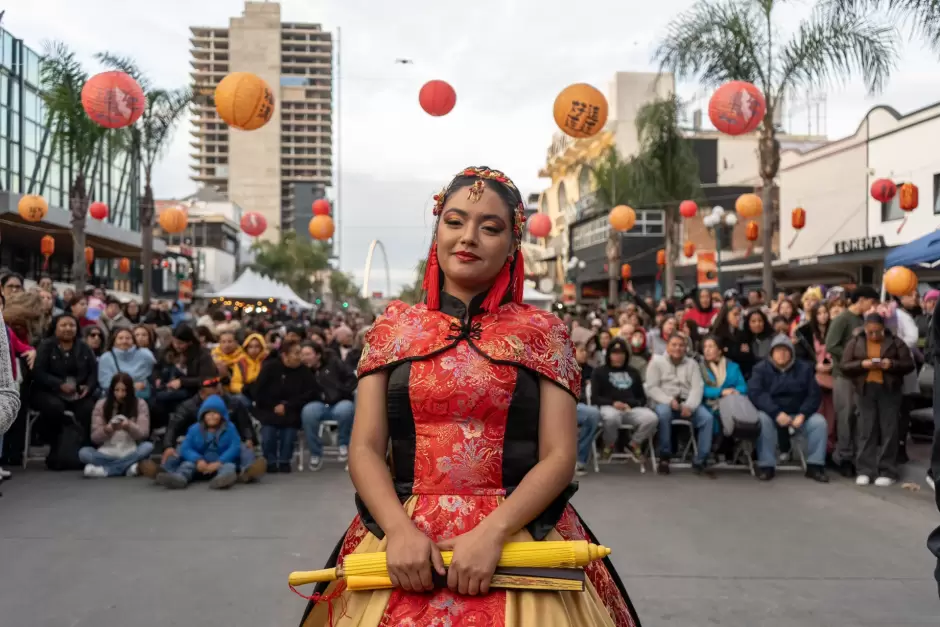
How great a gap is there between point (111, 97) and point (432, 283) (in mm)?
9670

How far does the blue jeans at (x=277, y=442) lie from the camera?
8.93m

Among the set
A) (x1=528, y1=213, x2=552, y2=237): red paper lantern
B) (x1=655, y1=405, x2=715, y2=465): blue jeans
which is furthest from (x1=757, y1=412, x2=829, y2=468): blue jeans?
(x1=528, y1=213, x2=552, y2=237): red paper lantern

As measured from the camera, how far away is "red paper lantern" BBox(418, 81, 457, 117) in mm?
12305

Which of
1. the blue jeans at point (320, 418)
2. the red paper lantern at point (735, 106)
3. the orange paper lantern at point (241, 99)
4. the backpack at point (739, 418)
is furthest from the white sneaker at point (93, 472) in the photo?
the red paper lantern at point (735, 106)

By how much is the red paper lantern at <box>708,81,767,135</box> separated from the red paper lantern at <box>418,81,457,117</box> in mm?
3703

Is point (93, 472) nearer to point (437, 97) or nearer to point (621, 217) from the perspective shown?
point (437, 97)

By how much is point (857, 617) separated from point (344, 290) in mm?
96402

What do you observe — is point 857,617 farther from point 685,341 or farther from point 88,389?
point 88,389

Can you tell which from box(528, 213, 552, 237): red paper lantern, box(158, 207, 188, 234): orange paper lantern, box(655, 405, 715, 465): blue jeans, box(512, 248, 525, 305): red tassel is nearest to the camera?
box(512, 248, 525, 305): red tassel

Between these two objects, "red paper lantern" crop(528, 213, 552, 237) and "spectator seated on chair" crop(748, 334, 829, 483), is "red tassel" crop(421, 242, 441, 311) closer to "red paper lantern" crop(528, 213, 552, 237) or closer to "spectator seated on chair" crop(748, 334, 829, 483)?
"spectator seated on chair" crop(748, 334, 829, 483)

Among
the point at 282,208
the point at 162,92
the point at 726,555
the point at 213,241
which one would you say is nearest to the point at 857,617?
the point at 726,555

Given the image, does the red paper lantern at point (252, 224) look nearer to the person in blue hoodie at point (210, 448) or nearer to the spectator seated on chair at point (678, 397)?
the person in blue hoodie at point (210, 448)

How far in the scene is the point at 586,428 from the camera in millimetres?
8781

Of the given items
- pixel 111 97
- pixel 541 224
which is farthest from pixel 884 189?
Answer: pixel 111 97
